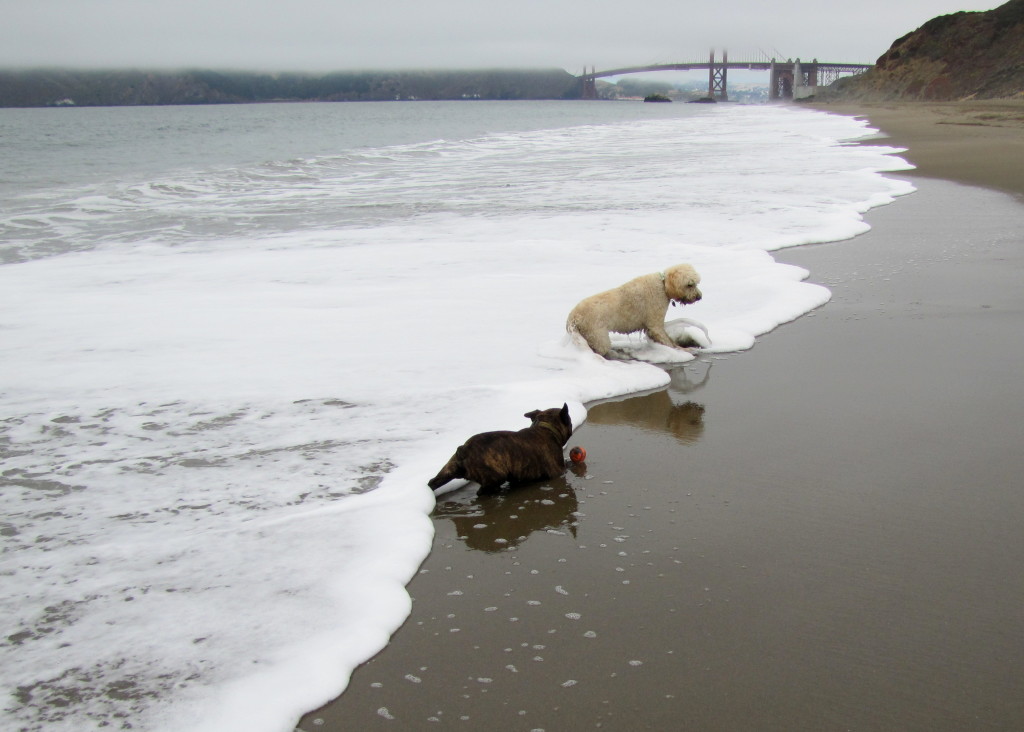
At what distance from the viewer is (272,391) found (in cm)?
521

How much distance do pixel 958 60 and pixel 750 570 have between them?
225 ft

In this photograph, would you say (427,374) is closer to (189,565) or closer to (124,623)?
(189,565)

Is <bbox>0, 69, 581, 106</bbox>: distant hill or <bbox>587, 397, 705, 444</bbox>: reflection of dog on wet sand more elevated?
<bbox>0, 69, 581, 106</bbox>: distant hill

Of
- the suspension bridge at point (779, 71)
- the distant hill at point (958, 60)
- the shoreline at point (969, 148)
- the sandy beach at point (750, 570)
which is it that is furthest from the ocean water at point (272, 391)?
the suspension bridge at point (779, 71)

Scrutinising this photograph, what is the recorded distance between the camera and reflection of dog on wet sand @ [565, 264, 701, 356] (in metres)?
5.64

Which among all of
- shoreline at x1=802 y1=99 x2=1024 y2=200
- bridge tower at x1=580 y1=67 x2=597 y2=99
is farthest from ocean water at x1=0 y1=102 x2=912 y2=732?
bridge tower at x1=580 y1=67 x2=597 y2=99

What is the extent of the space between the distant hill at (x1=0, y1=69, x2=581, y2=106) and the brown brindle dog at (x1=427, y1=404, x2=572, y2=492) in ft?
446

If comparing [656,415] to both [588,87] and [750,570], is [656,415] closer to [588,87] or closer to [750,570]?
[750,570]

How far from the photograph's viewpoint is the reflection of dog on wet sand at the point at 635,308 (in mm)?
5637

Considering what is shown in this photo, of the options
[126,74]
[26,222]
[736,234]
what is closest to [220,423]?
[736,234]

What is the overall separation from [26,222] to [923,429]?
14.4 meters

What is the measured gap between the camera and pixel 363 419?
4.69 m

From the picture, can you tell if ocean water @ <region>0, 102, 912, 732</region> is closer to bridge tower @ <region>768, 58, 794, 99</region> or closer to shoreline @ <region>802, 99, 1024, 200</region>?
shoreline @ <region>802, 99, 1024, 200</region>

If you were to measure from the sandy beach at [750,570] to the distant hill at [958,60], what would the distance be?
51342mm
